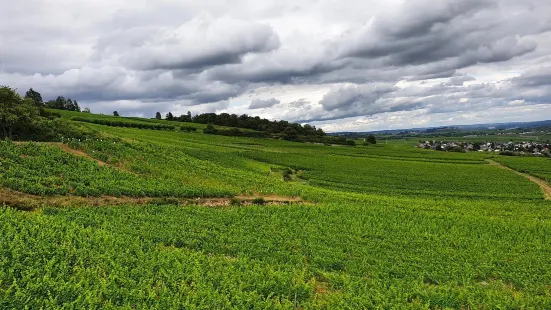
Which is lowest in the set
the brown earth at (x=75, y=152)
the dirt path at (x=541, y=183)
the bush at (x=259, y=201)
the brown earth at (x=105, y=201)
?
the dirt path at (x=541, y=183)

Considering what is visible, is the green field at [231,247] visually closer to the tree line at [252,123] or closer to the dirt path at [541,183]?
the dirt path at [541,183]

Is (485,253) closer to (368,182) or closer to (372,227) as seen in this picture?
(372,227)

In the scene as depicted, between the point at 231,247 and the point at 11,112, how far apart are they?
3942 centimetres

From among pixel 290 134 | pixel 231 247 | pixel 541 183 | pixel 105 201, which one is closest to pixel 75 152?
pixel 105 201

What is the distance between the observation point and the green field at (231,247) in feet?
45.4

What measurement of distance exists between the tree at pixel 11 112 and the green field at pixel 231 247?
1110 cm

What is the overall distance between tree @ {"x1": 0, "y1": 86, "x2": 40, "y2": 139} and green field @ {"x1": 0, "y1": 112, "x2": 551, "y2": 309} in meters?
11.1

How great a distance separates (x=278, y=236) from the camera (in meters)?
22.5

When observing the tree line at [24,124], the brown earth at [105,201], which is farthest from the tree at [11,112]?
the brown earth at [105,201]

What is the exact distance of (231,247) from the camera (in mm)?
20016

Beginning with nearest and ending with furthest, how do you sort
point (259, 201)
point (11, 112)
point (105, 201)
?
point (105, 201), point (259, 201), point (11, 112)

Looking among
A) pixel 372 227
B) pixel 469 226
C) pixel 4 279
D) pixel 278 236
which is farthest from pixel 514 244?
pixel 4 279

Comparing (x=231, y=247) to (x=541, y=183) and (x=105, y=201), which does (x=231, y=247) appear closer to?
(x=105, y=201)

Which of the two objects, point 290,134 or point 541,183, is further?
point 290,134
